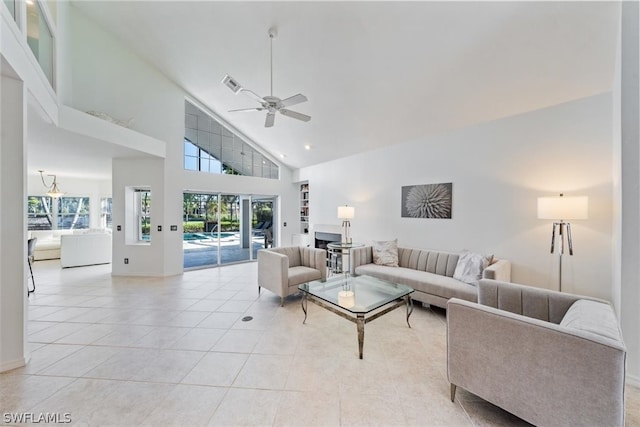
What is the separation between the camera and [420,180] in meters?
4.48

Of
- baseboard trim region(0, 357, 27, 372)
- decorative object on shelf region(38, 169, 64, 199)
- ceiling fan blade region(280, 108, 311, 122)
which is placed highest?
ceiling fan blade region(280, 108, 311, 122)

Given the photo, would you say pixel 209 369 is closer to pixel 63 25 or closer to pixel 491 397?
pixel 491 397

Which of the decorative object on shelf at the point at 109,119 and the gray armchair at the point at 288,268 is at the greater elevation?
the decorative object on shelf at the point at 109,119

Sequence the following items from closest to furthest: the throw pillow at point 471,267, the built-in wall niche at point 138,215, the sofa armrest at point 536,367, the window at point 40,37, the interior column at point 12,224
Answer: the sofa armrest at point 536,367
the interior column at point 12,224
the window at point 40,37
the throw pillow at point 471,267
the built-in wall niche at point 138,215

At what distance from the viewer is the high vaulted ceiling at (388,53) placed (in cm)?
236

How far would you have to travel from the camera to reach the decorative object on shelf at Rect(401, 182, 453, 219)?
4.09 metres

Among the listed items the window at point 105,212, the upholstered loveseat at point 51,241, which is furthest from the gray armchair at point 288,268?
the window at point 105,212

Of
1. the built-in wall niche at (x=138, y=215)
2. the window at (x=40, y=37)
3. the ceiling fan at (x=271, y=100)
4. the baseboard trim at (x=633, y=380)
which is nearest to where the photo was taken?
the baseboard trim at (x=633, y=380)

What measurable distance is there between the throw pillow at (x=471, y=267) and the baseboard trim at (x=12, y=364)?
4646mm

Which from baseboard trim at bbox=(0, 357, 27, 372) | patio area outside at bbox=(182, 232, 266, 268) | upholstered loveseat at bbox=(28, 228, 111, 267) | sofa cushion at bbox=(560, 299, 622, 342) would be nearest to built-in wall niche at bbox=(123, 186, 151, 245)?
patio area outside at bbox=(182, 232, 266, 268)

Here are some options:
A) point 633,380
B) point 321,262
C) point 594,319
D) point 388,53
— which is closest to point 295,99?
point 388,53

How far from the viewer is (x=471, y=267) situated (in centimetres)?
324

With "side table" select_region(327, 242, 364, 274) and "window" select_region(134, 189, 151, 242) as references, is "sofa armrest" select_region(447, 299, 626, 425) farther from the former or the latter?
"window" select_region(134, 189, 151, 242)

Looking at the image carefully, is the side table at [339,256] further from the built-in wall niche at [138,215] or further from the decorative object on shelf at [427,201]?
the built-in wall niche at [138,215]
